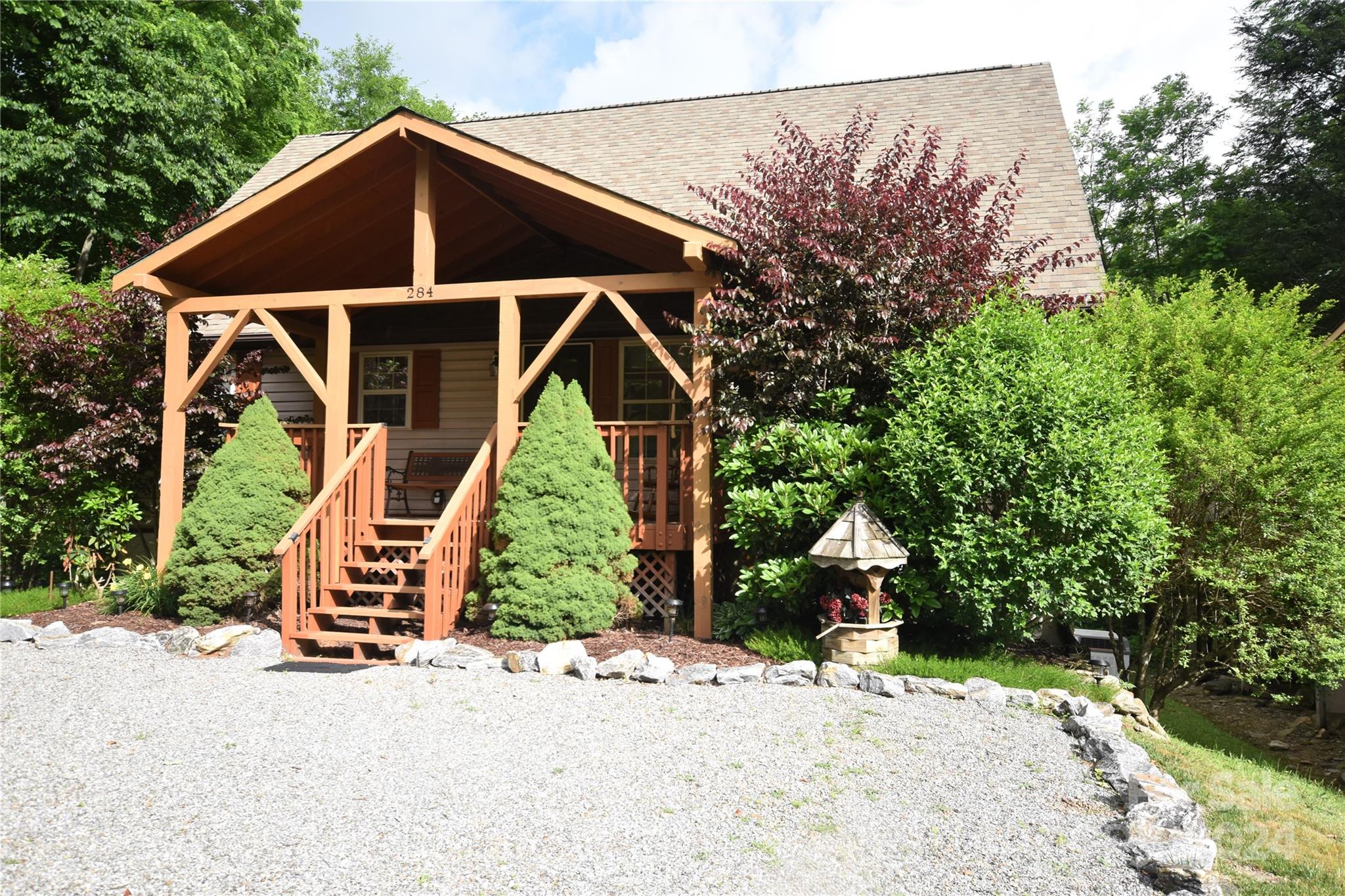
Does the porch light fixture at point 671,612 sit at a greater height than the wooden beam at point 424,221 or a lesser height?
lesser

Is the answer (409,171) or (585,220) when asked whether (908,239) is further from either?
(409,171)

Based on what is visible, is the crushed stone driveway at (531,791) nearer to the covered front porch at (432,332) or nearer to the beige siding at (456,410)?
the covered front porch at (432,332)

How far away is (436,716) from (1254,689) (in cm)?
941

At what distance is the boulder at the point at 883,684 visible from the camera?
5430 mm

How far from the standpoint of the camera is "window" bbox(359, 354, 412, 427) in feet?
37.2

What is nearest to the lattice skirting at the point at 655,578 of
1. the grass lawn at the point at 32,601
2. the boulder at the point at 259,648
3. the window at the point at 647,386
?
the window at the point at 647,386

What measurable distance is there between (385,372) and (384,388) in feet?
0.81

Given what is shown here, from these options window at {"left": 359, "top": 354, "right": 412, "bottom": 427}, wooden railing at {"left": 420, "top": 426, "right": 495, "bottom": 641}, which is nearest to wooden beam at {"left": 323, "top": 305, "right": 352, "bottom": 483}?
wooden railing at {"left": 420, "top": 426, "right": 495, "bottom": 641}

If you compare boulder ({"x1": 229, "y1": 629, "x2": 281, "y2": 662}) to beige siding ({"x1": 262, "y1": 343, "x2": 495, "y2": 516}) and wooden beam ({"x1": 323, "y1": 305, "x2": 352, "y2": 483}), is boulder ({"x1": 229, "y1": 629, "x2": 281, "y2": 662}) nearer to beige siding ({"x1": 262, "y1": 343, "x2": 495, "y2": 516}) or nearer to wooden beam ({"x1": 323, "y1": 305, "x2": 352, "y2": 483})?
wooden beam ({"x1": 323, "y1": 305, "x2": 352, "y2": 483})

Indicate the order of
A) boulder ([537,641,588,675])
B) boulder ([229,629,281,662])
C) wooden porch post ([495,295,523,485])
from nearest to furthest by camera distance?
boulder ([537,641,588,675]) → boulder ([229,629,281,662]) → wooden porch post ([495,295,523,485])

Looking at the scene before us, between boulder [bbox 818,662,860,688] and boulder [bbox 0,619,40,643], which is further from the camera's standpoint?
boulder [bbox 0,619,40,643]

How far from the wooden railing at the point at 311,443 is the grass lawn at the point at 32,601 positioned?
2.50 metres

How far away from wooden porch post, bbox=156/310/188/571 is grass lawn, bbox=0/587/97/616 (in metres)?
1.60

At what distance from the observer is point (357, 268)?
952 centimetres
